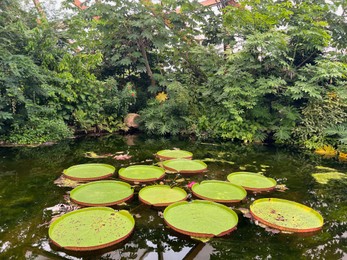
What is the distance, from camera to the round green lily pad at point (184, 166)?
4.09 m

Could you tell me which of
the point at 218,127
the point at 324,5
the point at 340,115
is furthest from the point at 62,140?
the point at 324,5

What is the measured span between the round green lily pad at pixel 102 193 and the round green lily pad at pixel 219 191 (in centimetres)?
87

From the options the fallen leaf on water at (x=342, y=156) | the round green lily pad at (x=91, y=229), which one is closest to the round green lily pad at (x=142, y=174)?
the round green lily pad at (x=91, y=229)

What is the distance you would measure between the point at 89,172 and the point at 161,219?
63.2 inches

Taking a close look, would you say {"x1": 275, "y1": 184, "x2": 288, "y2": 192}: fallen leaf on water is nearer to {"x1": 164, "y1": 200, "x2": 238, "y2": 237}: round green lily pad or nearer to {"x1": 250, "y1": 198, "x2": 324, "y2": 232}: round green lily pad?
{"x1": 250, "y1": 198, "x2": 324, "y2": 232}: round green lily pad

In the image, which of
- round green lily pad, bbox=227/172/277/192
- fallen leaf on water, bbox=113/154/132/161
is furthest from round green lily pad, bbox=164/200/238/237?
fallen leaf on water, bbox=113/154/132/161

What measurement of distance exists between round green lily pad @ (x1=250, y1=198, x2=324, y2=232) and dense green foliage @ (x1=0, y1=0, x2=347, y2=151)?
137 inches

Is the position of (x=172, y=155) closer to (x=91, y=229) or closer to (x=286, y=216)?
(x=286, y=216)

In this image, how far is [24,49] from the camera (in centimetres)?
669

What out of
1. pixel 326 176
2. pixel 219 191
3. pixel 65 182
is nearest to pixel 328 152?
pixel 326 176

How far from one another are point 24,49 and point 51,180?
462 cm

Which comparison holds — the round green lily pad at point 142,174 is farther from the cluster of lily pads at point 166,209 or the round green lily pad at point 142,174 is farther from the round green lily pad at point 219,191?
the round green lily pad at point 219,191

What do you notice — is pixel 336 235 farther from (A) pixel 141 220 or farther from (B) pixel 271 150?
(B) pixel 271 150

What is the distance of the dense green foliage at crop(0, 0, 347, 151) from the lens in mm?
6270
